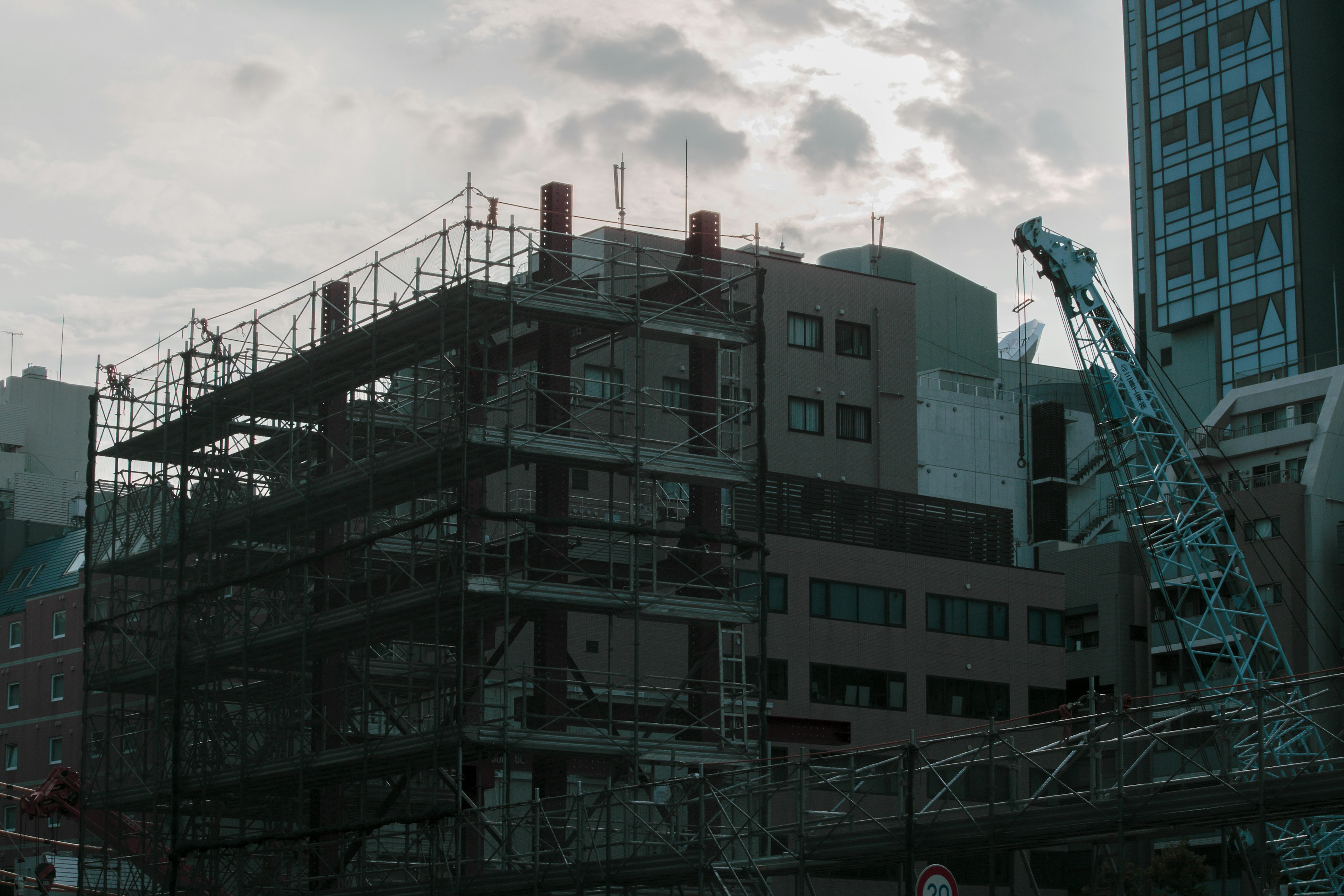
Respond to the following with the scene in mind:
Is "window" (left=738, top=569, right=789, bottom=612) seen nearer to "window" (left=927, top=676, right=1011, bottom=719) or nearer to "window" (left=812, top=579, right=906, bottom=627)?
"window" (left=812, top=579, right=906, bottom=627)

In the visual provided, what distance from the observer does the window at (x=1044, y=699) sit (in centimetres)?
7481

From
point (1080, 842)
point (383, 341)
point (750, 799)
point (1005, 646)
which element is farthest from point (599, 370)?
point (1080, 842)

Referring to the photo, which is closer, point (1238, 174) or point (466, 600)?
point (466, 600)

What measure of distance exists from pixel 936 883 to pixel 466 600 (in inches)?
931

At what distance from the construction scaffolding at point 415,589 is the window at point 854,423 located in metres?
22.6

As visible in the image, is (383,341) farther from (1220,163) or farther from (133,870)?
(1220,163)

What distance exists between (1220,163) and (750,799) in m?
86.3

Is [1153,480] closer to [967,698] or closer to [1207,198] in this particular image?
[967,698]

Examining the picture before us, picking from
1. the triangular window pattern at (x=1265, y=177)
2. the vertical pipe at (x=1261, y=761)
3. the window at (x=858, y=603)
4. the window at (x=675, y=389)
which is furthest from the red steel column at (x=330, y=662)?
the triangular window pattern at (x=1265, y=177)

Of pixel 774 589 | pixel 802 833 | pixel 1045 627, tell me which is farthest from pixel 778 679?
pixel 802 833

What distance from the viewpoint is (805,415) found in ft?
276

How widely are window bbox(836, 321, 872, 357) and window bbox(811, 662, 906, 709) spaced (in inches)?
760

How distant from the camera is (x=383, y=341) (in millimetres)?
51938

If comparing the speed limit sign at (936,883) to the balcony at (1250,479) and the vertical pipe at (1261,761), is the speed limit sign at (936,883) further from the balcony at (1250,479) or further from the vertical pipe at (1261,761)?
the balcony at (1250,479)
